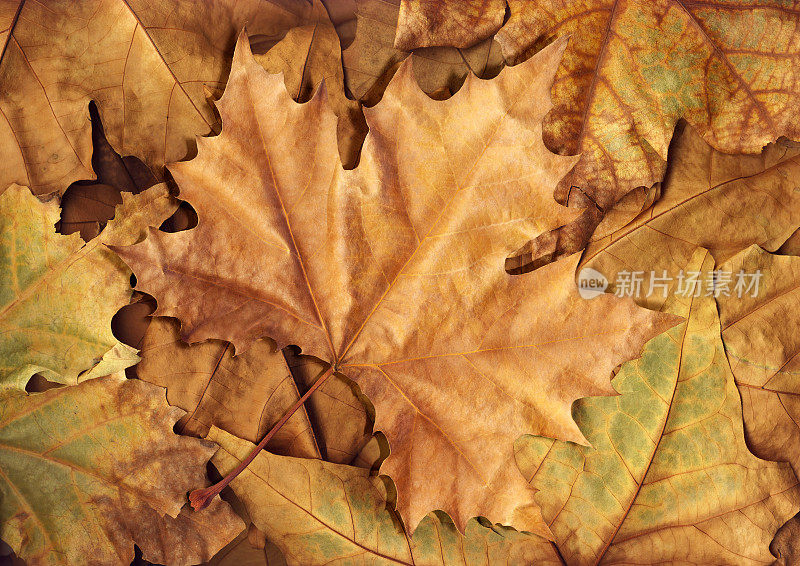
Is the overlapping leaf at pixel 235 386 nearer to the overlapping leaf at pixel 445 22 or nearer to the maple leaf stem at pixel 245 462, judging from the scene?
the maple leaf stem at pixel 245 462

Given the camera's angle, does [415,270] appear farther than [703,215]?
No

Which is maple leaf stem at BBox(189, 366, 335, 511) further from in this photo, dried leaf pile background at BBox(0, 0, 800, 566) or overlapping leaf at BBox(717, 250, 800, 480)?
overlapping leaf at BBox(717, 250, 800, 480)

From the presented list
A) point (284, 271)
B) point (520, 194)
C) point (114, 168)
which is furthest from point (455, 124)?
point (114, 168)

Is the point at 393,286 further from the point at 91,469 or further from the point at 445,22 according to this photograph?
the point at 91,469

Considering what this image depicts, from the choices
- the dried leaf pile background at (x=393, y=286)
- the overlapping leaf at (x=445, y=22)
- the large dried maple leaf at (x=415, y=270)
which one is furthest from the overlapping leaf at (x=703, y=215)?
the overlapping leaf at (x=445, y=22)

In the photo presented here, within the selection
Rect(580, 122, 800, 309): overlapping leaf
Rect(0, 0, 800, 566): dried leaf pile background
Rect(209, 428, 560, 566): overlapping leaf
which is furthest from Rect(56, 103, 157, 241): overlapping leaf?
Rect(580, 122, 800, 309): overlapping leaf

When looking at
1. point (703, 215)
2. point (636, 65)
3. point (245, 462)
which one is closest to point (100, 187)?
point (245, 462)
